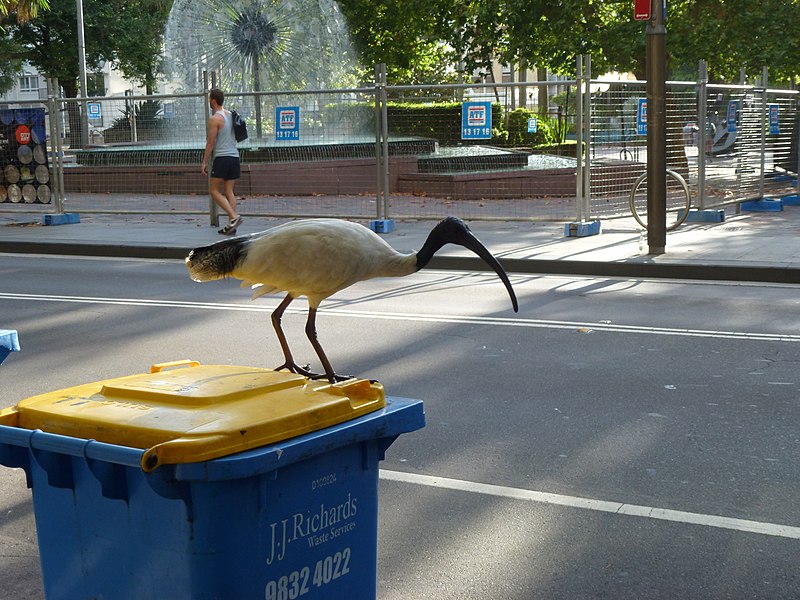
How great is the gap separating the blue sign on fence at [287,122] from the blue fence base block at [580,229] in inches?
195

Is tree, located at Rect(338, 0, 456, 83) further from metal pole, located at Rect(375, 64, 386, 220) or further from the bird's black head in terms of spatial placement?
the bird's black head

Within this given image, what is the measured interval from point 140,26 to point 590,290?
128ft

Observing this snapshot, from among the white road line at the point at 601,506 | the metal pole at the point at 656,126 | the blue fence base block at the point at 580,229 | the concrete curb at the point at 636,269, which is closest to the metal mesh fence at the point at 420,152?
the blue fence base block at the point at 580,229

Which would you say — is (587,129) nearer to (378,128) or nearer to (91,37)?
(378,128)

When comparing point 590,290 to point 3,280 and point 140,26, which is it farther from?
point 140,26

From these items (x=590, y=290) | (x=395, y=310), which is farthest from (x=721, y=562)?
(x=590, y=290)

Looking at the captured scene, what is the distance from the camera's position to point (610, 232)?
53.4 ft

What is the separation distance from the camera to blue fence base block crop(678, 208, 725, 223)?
57.3 ft

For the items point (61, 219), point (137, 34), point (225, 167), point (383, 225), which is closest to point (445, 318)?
point (383, 225)

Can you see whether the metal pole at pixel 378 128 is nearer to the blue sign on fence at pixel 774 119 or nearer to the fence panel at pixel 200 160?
the fence panel at pixel 200 160

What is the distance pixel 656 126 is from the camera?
43.3ft

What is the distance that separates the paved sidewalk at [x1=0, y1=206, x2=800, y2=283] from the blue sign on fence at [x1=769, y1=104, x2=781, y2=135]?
5.02 feet

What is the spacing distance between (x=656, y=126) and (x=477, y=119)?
12.2 feet

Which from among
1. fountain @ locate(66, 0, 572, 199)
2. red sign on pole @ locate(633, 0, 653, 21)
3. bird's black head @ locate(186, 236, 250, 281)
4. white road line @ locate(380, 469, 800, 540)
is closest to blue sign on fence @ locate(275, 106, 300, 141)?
fountain @ locate(66, 0, 572, 199)
